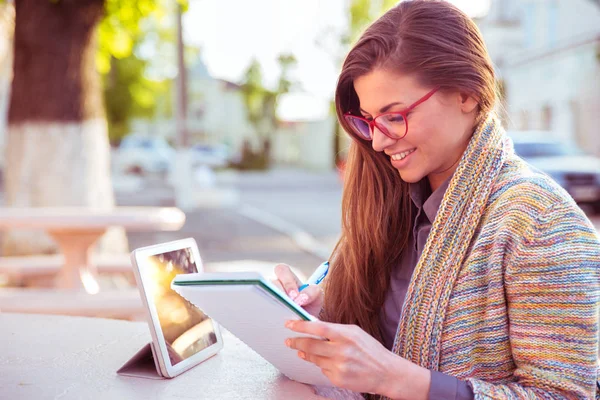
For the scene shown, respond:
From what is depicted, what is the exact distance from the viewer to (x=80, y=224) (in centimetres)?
484

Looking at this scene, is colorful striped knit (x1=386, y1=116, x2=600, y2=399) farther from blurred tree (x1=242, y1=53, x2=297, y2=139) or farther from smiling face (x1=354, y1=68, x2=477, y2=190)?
blurred tree (x1=242, y1=53, x2=297, y2=139)

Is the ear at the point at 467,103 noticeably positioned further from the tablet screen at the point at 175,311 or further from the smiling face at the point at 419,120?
the tablet screen at the point at 175,311

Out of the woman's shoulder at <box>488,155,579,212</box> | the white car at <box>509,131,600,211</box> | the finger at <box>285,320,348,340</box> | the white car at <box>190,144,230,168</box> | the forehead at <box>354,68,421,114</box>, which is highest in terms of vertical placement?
the forehead at <box>354,68,421,114</box>

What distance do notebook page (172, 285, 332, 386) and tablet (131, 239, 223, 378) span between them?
0.16 metres

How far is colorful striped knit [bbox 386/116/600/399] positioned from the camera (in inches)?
57.1

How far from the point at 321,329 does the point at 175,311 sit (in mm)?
495

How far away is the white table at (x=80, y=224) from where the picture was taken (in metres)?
4.85

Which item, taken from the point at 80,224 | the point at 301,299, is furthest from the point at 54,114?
the point at 301,299

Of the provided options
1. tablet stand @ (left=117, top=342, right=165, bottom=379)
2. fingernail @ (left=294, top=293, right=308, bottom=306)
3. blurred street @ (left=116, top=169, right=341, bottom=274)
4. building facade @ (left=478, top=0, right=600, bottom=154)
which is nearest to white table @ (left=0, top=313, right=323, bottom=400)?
tablet stand @ (left=117, top=342, right=165, bottom=379)

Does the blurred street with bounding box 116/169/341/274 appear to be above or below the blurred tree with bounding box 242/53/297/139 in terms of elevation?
below

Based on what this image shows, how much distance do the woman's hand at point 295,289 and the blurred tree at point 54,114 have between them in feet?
16.6

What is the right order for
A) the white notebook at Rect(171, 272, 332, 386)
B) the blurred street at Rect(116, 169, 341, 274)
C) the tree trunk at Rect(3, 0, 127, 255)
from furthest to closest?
the blurred street at Rect(116, 169, 341, 274) → the tree trunk at Rect(3, 0, 127, 255) → the white notebook at Rect(171, 272, 332, 386)

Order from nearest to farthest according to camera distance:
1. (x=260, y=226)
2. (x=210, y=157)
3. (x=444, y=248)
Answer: (x=444, y=248) → (x=260, y=226) → (x=210, y=157)

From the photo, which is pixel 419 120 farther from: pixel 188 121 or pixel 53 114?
pixel 188 121
